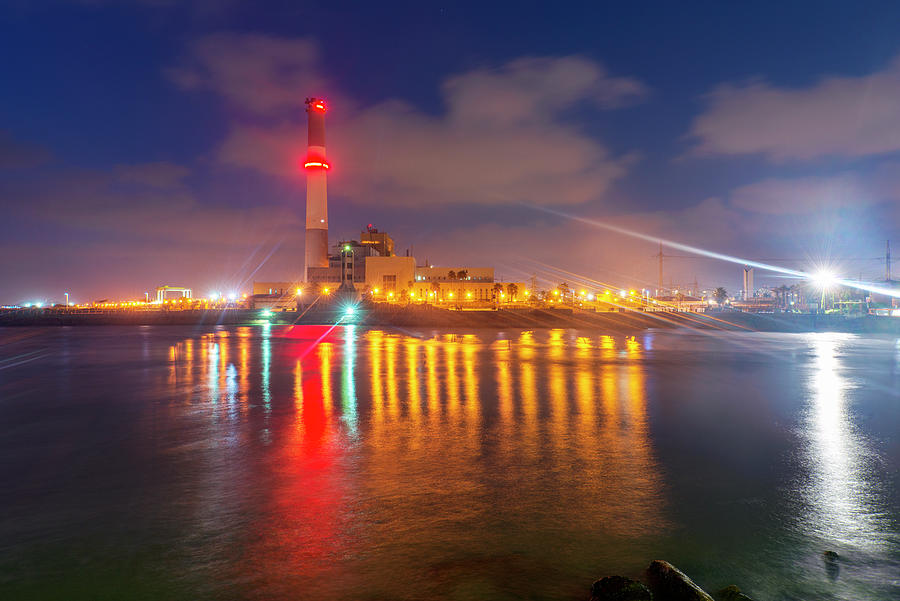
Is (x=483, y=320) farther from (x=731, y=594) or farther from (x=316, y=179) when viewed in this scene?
(x=731, y=594)

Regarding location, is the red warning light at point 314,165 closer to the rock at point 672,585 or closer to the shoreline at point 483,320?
the shoreline at point 483,320

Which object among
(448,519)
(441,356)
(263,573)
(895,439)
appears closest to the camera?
(263,573)

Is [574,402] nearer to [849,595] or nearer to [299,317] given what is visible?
[849,595]

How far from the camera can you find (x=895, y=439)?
10094 millimetres

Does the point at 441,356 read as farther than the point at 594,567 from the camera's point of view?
Yes

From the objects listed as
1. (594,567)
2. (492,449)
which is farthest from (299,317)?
(594,567)

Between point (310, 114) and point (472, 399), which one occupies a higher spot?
point (310, 114)

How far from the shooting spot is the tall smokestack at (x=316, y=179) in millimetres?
91062

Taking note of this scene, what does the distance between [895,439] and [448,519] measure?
32.3ft

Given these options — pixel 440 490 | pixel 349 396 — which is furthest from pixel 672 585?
pixel 349 396

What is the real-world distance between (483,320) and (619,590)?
177 ft

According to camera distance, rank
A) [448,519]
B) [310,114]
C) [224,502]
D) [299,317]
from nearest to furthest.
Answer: [448,519] → [224,502] → [299,317] → [310,114]

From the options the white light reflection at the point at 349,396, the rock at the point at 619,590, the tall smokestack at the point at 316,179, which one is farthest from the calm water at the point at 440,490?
the tall smokestack at the point at 316,179

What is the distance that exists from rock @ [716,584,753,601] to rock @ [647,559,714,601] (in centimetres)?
19
